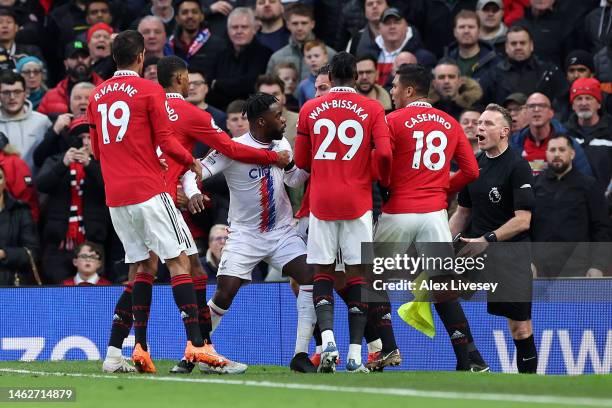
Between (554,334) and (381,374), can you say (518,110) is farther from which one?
(381,374)

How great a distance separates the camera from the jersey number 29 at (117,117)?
1033cm

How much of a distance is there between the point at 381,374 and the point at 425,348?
267cm

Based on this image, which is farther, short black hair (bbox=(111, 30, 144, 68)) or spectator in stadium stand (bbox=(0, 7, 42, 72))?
spectator in stadium stand (bbox=(0, 7, 42, 72))

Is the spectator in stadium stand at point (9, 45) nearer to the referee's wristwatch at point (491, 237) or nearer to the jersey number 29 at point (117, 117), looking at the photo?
the jersey number 29 at point (117, 117)

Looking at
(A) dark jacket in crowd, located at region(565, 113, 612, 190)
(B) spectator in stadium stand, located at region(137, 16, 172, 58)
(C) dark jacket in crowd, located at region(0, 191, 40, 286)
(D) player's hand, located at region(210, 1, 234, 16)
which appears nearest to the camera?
(A) dark jacket in crowd, located at region(565, 113, 612, 190)

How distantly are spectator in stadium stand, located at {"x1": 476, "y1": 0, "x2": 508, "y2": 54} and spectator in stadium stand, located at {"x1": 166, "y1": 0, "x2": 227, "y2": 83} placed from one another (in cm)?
330

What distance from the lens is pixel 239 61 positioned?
17094 millimetres

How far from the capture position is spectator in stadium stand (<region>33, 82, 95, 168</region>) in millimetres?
15766

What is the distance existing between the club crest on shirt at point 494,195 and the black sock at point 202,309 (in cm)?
256

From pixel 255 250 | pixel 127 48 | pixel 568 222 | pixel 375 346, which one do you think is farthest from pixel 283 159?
pixel 568 222

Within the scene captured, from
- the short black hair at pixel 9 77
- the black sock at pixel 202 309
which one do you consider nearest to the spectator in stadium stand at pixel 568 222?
the black sock at pixel 202 309

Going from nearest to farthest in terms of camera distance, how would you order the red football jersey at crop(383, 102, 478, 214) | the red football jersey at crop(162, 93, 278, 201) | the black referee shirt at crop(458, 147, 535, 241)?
the red football jersey at crop(162, 93, 278, 201)
the red football jersey at crop(383, 102, 478, 214)
the black referee shirt at crop(458, 147, 535, 241)

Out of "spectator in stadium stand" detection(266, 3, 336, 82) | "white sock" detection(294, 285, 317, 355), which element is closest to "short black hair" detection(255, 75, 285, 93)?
"spectator in stadium stand" detection(266, 3, 336, 82)

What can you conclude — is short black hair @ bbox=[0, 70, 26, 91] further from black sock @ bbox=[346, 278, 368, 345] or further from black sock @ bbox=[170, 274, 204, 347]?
black sock @ bbox=[346, 278, 368, 345]
